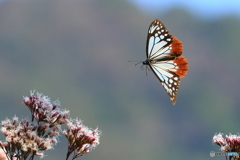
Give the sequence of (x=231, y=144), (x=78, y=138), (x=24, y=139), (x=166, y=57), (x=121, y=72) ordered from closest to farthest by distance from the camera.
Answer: (x=24, y=139), (x=78, y=138), (x=231, y=144), (x=166, y=57), (x=121, y=72)

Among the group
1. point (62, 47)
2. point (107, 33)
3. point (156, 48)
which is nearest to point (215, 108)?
point (107, 33)

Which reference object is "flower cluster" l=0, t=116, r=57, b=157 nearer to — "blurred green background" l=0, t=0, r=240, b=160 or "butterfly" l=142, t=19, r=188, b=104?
"butterfly" l=142, t=19, r=188, b=104

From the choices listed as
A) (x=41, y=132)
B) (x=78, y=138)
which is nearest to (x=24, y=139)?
(x=41, y=132)

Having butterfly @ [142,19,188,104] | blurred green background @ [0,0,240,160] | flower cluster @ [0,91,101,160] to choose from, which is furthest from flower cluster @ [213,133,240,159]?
blurred green background @ [0,0,240,160]

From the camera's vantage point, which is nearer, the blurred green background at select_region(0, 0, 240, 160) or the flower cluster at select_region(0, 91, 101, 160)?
the flower cluster at select_region(0, 91, 101, 160)

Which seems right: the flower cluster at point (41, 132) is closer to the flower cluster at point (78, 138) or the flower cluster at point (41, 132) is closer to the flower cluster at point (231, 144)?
the flower cluster at point (78, 138)

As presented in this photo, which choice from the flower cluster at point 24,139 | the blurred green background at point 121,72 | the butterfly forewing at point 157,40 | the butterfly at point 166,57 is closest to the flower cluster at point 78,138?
the flower cluster at point 24,139

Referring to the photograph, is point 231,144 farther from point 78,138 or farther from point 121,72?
Result: point 121,72
